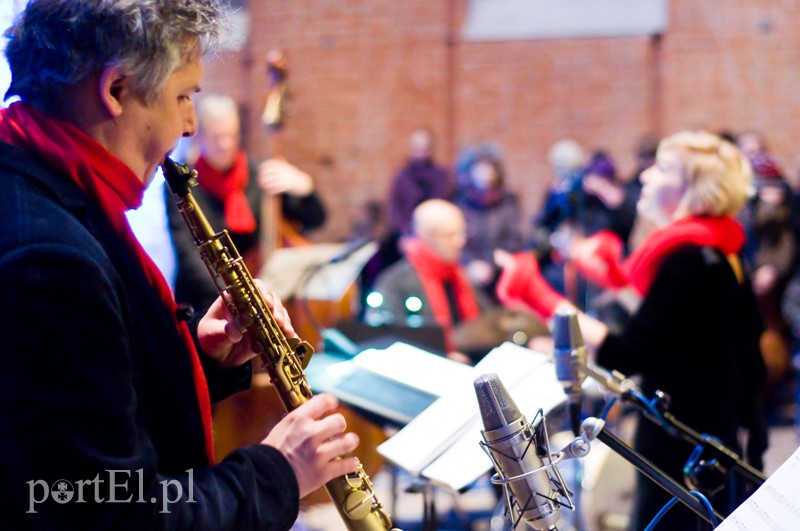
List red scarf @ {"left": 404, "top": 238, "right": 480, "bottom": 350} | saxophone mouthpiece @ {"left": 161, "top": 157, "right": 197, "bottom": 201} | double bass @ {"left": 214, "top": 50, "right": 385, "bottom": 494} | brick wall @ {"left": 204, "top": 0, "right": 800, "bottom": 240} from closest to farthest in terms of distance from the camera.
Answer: saxophone mouthpiece @ {"left": 161, "top": 157, "right": 197, "bottom": 201}
double bass @ {"left": 214, "top": 50, "right": 385, "bottom": 494}
red scarf @ {"left": 404, "top": 238, "right": 480, "bottom": 350}
brick wall @ {"left": 204, "top": 0, "right": 800, "bottom": 240}

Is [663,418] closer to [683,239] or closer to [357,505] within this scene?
[357,505]

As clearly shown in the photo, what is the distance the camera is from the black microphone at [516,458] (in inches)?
55.2

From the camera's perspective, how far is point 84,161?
1.31m

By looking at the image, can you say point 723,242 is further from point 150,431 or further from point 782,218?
point 782,218

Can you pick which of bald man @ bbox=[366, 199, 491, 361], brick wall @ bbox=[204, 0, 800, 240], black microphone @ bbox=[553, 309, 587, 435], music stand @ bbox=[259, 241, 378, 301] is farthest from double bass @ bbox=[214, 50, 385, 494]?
brick wall @ bbox=[204, 0, 800, 240]

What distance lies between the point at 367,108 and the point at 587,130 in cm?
205

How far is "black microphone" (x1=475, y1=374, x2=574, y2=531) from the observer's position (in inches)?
55.2

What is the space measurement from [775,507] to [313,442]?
→ 643 millimetres

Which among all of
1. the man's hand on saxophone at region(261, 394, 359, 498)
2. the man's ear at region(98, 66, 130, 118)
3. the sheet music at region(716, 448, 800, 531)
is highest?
the man's ear at region(98, 66, 130, 118)

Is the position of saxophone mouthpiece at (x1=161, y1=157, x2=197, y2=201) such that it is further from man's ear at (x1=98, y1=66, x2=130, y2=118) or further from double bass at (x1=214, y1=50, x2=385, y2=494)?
double bass at (x1=214, y1=50, x2=385, y2=494)

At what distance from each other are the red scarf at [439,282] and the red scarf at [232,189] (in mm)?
1092

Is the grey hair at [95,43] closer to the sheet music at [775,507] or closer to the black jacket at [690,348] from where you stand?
the sheet music at [775,507]

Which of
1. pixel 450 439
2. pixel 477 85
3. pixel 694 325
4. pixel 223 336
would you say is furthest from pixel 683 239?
pixel 477 85

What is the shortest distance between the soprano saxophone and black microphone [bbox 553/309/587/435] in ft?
1.99
